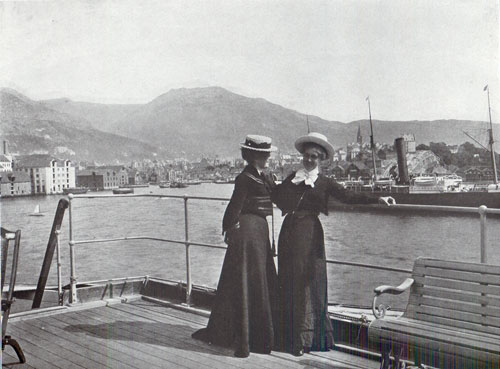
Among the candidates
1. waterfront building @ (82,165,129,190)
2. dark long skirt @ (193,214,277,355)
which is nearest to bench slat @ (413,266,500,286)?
dark long skirt @ (193,214,277,355)

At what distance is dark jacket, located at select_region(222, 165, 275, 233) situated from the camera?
340 cm

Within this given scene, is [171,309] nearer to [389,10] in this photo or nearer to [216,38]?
[216,38]

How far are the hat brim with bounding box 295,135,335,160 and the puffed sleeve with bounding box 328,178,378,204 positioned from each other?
0.18 m

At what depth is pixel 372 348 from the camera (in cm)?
311

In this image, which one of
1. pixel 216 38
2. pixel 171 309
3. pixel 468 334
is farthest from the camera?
pixel 216 38

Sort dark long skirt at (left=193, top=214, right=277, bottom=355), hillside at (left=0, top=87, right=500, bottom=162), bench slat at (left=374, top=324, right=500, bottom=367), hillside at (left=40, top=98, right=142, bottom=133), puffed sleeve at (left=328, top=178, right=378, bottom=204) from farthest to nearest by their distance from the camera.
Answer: hillside at (left=40, top=98, right=142, bottom=133) → hillside at (left=0, top=87, right=500, bottom=162) → dark long skirt at (left=193, top=214, right=277, bottom=355) → puffed sleeve at (left=328, top=178, right=378, bottom=204) → bench slat at (left=374, top=324, right=500, bottom=367)

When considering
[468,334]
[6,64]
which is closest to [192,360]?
[468,334]

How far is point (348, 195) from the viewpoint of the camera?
10.2 feet

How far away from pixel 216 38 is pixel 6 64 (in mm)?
2452

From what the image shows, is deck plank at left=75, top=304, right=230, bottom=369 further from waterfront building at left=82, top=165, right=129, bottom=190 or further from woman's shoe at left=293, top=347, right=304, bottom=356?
waterfront building at left=82, top=165, right=129, bottom=190

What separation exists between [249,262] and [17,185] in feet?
31.1

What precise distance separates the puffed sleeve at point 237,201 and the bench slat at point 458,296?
4.11 ft

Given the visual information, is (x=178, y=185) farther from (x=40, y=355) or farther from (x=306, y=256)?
(x=306, y=256)

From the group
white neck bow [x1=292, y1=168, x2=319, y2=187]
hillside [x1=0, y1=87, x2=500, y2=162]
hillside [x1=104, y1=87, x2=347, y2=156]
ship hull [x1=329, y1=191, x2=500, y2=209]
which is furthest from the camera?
ship hull [x1=329, y1=191, x2=500, y2=209]
